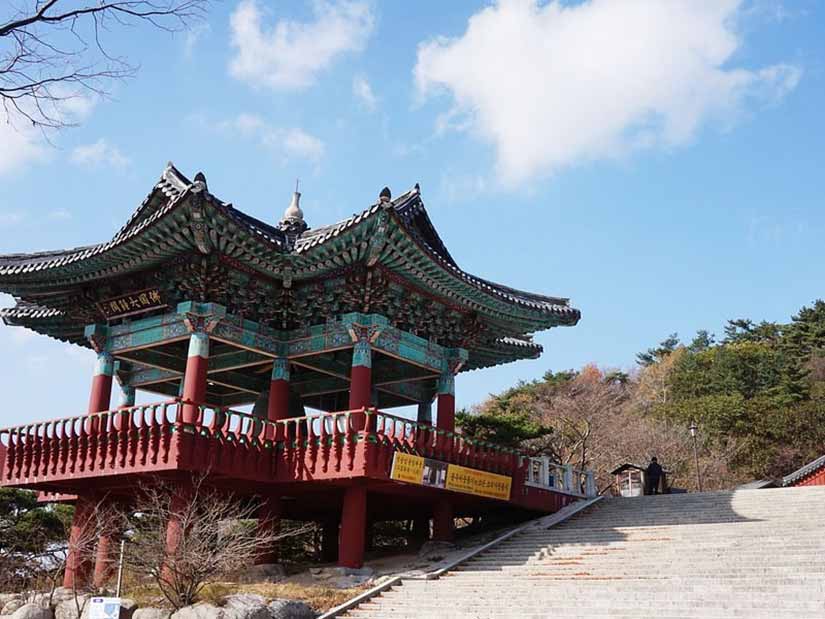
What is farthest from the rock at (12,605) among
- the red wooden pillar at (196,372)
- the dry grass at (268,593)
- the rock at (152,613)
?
the red wooden pillar at (196,372)

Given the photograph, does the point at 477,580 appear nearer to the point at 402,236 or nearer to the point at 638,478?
the point at 402,236

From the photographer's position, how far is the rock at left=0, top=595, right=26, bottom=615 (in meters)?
17.5

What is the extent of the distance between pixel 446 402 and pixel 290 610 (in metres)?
9.83

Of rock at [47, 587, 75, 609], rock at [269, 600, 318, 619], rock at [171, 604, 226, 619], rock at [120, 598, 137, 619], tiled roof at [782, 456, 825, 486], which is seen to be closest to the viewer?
rock at [171, 604, 226, 619]

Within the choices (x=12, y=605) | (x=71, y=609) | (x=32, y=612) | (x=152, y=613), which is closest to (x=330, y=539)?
(x=12, y=605)

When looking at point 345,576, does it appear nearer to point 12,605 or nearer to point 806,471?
point 12,605

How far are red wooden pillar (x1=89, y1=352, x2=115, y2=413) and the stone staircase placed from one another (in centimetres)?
966

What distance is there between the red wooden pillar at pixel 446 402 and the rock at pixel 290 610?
8.69 m

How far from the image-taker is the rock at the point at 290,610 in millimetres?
14875

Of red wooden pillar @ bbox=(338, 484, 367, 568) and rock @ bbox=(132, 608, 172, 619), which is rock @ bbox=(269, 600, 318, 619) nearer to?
rock @ bbox=(132, 608, 172, 619)

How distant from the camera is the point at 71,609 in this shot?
16.4m

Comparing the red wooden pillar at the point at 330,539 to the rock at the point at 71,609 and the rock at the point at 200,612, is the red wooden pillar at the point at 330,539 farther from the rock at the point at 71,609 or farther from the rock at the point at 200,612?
the rock at the point at 200,612

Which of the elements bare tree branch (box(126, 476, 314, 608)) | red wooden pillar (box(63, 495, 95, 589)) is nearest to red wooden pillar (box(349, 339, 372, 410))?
bare tree branch (box(126, 476, 314, 608))

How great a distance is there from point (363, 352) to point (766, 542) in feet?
32.5
